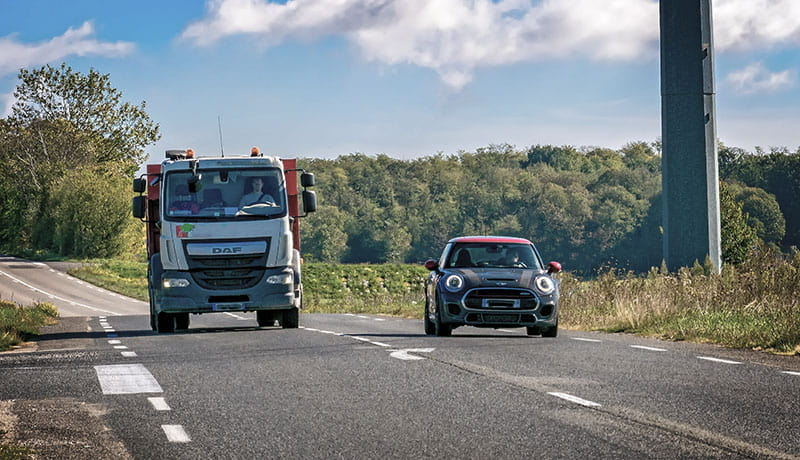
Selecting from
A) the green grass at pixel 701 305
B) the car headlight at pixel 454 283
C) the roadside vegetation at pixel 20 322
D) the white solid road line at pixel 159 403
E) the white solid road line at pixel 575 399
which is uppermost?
the car headlight at pixel 454 283

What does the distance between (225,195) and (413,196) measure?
154 m

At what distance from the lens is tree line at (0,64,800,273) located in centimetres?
10975

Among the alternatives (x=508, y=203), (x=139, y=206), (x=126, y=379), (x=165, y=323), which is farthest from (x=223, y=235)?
(x=508, y=203)

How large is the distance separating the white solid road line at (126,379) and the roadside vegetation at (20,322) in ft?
18.5

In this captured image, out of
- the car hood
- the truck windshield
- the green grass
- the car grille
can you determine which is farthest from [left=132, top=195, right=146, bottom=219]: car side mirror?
the green grass

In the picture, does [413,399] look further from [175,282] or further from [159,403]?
[175,282]

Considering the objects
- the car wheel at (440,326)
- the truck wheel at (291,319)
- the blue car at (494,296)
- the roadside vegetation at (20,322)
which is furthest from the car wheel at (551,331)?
the roadside vegetation at (20,322)

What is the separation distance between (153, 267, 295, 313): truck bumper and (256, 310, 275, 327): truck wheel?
297 cm

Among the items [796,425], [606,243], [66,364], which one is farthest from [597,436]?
[606,243]

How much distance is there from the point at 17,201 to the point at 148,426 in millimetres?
113113

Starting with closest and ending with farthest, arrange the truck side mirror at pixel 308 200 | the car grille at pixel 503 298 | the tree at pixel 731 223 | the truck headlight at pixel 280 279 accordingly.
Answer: the car grille at pixel 503 298, the truck side mirror at pixel 308 200, the truck headlight at pixel 280 279, the tree at pixel 731 223

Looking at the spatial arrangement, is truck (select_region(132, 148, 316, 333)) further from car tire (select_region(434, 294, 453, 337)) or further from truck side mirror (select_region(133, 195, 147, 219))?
car tire (select_region(434, 294, 453, 337))

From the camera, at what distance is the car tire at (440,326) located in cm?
1927

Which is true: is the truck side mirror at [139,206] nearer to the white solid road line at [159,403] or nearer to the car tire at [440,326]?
the car tire at [440,326]
